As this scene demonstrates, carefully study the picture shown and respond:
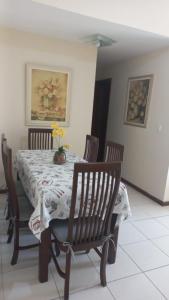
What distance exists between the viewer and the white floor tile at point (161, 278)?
1.79m

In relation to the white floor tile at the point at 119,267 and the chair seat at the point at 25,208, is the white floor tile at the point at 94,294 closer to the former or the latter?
the white floor tile at the point at 119,267

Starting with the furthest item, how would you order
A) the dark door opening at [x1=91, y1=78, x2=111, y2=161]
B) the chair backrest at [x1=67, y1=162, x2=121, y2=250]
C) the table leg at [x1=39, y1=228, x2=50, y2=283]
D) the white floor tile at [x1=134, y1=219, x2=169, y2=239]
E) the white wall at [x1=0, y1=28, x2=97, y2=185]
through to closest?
the dark door opening at [x1=91, y1=78, x2=111, y2=161], the white wall at [x1=0, y1=28, x2=97, y2=185], the white floor tile at [x1=134, y1=219, x2=169, y2=239], the table leg at [x1=39, y1=228, x2=50, y2=283], the chair backrest at [x1=67, y1=162, x2=121, y2=250]

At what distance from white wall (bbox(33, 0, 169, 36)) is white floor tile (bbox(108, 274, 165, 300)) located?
264 centimetres

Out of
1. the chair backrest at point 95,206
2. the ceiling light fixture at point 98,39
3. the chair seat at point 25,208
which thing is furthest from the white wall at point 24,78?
the chair backrest at point 95,206

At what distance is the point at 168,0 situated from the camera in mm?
2646

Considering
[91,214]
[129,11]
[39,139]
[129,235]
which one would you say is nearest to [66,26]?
[129,11]

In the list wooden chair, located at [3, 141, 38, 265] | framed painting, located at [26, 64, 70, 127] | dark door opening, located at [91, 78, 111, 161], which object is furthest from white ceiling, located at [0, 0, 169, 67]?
dark door opening, located at [91, 78, 111, 161]

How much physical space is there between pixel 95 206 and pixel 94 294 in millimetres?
742

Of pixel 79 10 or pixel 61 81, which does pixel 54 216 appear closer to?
pixel 79 10

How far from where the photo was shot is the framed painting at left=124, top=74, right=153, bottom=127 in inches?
144

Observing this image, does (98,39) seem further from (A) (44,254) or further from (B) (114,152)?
(A) (44,254)

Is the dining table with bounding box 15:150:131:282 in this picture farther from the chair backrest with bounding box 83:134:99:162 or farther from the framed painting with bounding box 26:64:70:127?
the framed painting with bounding box 26:64:70:127

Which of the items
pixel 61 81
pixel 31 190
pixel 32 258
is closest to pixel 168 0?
pixel 61 81

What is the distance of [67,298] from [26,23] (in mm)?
2959
